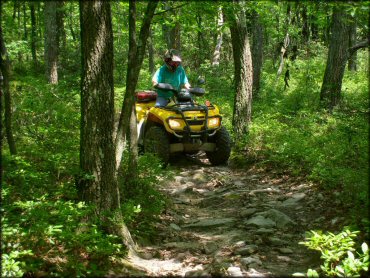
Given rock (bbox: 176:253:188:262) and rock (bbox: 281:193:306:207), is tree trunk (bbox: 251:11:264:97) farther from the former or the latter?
rock (bbox: 176:253:188:262)

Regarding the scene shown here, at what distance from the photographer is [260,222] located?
5.06m

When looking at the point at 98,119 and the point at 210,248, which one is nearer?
the point at 98,119

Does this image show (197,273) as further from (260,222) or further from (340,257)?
(260,222)

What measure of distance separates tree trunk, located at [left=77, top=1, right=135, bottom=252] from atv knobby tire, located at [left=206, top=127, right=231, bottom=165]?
3.95m

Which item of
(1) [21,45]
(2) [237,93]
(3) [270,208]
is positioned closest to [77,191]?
(3) [270,208]

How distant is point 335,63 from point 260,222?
7.05 meters

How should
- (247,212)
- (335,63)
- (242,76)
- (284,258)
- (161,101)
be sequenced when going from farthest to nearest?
(335,63), (242,76), (161,101), (247,212), (284,258)

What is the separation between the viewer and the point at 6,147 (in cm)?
521

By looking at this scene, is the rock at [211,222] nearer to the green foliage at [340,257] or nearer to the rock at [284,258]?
the rock at [284,258]

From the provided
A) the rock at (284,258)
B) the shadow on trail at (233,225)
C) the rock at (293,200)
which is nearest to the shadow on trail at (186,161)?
the shadow on trail at (233,225)

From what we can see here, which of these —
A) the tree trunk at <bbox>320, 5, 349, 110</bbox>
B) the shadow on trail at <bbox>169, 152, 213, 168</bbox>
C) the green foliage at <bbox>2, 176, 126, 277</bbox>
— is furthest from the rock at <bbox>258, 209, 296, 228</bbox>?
the tree trunk at <bbox>320, 5, 349, 110</bbox>

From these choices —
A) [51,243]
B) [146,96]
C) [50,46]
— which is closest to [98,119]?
[51,243]

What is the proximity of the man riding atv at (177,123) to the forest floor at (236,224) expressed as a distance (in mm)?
488

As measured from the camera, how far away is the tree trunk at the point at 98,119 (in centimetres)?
390
